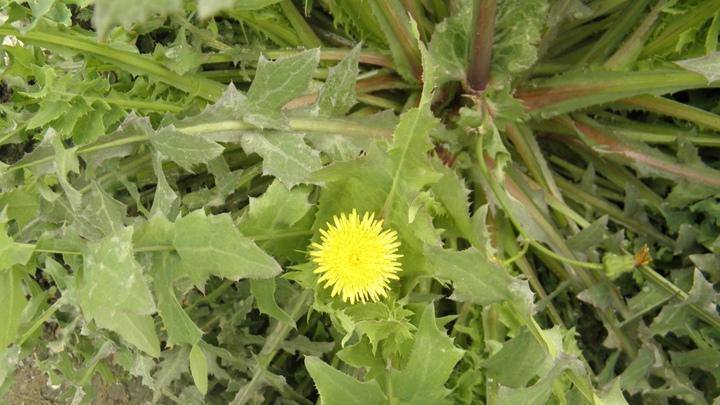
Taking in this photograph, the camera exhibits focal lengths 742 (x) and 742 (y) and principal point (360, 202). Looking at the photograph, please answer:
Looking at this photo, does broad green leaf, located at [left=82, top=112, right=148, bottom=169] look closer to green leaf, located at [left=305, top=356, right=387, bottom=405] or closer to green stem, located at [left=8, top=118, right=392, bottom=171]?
green stem, located at [left=8, top=118, right=392, bottom=171]

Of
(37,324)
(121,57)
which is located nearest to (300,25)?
(121,57)

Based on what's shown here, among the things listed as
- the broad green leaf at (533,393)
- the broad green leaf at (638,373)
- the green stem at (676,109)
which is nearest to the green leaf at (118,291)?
the broad green leaf at (533,393)

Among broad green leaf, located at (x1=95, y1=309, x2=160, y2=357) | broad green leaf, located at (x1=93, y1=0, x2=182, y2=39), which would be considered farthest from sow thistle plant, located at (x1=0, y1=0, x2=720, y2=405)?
broad green leaf, located at (x1=93, y1=0, x2=182, y2=39)

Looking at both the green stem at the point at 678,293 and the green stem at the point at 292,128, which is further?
the green stem at the point at 678,293

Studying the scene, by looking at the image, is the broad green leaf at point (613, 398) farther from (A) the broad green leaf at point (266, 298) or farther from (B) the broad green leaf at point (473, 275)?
(A) the broad green leaf at point (266, 298)

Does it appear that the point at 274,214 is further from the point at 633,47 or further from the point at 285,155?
the point at 633,47

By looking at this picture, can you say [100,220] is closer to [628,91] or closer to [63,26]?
[63,26]

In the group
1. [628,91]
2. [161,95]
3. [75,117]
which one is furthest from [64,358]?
[628,91]
